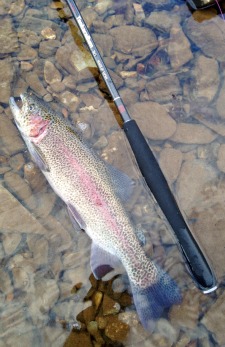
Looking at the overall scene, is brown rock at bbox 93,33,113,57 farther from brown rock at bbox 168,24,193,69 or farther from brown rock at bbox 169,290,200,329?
brown rock at bbox 169,290,200,329

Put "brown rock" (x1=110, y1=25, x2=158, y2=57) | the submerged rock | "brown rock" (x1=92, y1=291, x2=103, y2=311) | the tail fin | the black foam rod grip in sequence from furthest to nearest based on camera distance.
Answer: "brown rock" (x1=110, y1=25, x2=158, y2=57) → the submerged rock → "brown rock" (x1=92, y1=291, x2=103, y2=311) → the tail fin → the black foam rod grip

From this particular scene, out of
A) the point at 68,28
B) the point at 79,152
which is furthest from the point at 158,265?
the point at 68,28

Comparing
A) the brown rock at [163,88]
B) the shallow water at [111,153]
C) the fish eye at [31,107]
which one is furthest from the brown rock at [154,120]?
the fish eye at [31,107]

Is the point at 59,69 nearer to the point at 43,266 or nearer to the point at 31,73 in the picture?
the point at 31,73

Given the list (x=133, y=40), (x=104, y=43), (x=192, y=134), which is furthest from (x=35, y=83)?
(x=192, y=134)

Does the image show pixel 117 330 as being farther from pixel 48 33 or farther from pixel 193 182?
pixel 48 33

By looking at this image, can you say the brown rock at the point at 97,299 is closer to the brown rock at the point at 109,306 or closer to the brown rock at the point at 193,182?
the brown rock at the point at 109,306

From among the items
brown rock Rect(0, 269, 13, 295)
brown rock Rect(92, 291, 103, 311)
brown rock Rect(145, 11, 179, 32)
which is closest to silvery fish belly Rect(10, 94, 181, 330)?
brown rock Rect(92, 291, 103, 311)
